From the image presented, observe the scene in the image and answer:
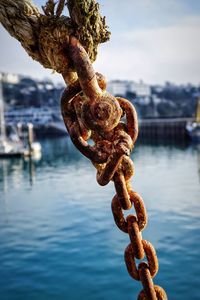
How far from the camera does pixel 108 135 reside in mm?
1965

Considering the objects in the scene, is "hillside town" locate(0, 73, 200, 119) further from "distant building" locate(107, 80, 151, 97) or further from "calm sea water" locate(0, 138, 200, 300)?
"calm sea water" locate(0, 138, 200, 300)

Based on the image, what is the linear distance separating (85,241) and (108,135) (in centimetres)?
1345

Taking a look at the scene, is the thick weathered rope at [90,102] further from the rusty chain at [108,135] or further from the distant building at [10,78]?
the distant building at [10,78]

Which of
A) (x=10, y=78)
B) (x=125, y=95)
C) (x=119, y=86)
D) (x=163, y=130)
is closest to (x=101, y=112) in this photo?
(x=163, y=130)

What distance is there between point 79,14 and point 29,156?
1738 inches

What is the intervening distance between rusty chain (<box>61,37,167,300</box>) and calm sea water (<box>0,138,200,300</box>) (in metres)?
8.80

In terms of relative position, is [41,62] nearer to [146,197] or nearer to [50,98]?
[146,197]

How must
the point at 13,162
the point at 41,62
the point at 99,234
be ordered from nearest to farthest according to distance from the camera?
the point at 41,62 → the point at 99,234 → the point at 13,162

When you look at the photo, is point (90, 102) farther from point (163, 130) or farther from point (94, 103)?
point (163, 130)

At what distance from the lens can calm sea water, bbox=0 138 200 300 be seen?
427 inches

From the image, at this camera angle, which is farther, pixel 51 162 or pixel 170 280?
pixel 51 162

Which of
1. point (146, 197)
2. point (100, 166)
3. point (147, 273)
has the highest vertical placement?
point (100, 166)

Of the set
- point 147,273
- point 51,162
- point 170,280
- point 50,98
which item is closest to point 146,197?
point 170,280

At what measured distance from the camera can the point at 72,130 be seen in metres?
2.01
